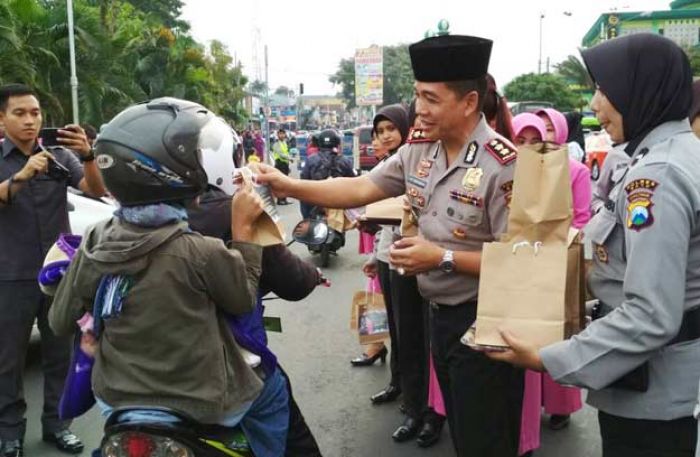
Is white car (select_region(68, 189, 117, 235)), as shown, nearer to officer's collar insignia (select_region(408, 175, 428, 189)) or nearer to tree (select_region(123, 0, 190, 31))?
officer's collar insignia (select_region(408, 175, 428, 189))

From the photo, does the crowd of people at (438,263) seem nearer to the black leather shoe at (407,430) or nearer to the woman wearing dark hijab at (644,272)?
the woman wearing dark hijab at (644,272)

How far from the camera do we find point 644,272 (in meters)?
1.62

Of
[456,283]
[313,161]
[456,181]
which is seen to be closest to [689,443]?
[456,283]

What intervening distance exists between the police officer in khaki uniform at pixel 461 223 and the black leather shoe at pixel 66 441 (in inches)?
88.0

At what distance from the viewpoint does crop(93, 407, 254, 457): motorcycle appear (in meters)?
1.88

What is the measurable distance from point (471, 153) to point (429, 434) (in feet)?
7.02

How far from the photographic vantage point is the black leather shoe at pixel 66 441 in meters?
3.80

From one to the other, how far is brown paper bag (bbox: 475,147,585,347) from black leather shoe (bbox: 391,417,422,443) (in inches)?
89.6

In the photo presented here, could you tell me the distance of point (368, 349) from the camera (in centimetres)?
536

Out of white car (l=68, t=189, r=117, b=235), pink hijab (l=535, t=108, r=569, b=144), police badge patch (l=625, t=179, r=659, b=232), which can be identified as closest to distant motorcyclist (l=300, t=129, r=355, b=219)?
white car (l=68, t=189, r=117, b=235)

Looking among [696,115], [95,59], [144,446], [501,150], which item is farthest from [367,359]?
[95,59]

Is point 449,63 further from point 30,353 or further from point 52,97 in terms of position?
point 52,97

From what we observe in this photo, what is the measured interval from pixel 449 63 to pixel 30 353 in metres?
4.47

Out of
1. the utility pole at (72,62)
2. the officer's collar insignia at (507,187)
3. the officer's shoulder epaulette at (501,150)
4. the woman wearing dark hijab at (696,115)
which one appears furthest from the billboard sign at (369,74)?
the officer's collar insignia at (507,187)
